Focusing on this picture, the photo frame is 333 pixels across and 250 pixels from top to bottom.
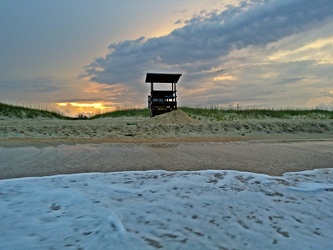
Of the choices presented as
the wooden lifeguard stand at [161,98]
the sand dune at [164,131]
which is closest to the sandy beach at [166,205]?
the sand dune at [164,131]

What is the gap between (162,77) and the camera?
15023 millimetres

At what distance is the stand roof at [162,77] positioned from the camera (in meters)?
14.6

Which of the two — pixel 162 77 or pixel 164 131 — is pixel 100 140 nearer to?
pixel 164 131

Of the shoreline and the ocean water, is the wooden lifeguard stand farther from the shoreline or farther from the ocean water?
the ocean water

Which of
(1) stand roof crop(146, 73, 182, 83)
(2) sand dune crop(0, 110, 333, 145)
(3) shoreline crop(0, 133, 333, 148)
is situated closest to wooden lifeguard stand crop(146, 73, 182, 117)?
(1) stand roof crop(146, 73, 182, 83)

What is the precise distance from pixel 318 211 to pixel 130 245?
1.27m

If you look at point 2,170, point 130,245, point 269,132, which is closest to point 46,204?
point 130,245

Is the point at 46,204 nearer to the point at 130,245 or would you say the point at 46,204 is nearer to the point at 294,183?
the point at 130,245

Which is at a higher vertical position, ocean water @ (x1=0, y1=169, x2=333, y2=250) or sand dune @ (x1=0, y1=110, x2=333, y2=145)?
sand dune @ (x1=0, y1=110, x2=333, y2=145)

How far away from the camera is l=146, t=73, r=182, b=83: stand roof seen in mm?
14626

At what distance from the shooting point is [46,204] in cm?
189

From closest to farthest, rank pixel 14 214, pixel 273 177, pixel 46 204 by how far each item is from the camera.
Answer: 1. pixel 14 214
2. pixel 46 204
3. pixel 273 177

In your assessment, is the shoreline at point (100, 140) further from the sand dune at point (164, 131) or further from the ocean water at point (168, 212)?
the ocean water at point (168, 212)

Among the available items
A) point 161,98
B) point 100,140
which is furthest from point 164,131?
point 161,98
